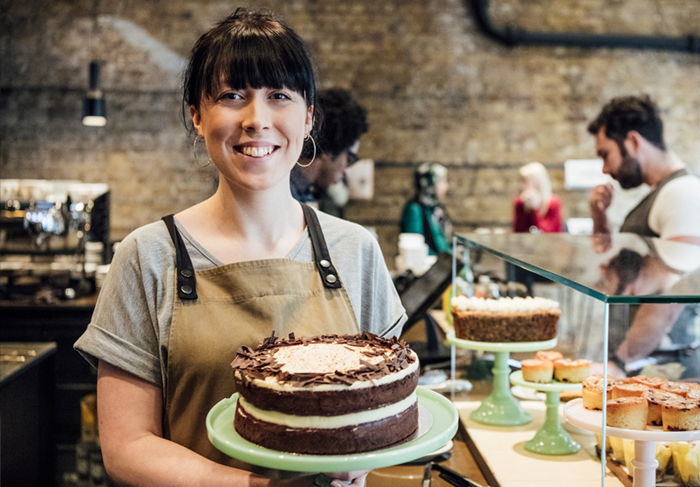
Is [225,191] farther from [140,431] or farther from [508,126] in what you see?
[508,126]

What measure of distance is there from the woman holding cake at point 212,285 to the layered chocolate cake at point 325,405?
17 centimetres

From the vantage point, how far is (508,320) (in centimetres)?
221

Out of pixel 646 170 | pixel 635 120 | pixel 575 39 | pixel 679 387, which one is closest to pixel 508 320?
pixel 679 387

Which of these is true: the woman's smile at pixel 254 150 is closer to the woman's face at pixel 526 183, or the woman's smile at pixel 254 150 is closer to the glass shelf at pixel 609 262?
the glass shelf at pixel 609 262

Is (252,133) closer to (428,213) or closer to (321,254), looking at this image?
(321,254)

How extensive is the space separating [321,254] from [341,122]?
65.2 inches

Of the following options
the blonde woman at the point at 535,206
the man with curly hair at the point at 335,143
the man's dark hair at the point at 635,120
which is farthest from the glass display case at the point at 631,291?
the blonde woman at the point at 535,206

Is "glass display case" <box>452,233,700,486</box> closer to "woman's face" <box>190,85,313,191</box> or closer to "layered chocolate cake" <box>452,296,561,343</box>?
"layered chocolate cake" <box>452,296,561,343</box>

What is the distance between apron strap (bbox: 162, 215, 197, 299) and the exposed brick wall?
7.47 m

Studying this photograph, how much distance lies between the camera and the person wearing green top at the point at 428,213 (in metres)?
6.88

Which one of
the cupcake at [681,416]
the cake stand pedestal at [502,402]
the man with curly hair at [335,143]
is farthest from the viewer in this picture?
the man with curly hair at [335,143]

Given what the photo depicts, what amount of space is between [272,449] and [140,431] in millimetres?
326

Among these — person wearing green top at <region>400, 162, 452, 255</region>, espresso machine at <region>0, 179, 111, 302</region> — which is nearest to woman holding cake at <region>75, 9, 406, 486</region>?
espresso machine at <region>0, 179, 111, 302</region>

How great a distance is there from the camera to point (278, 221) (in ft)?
4.75
